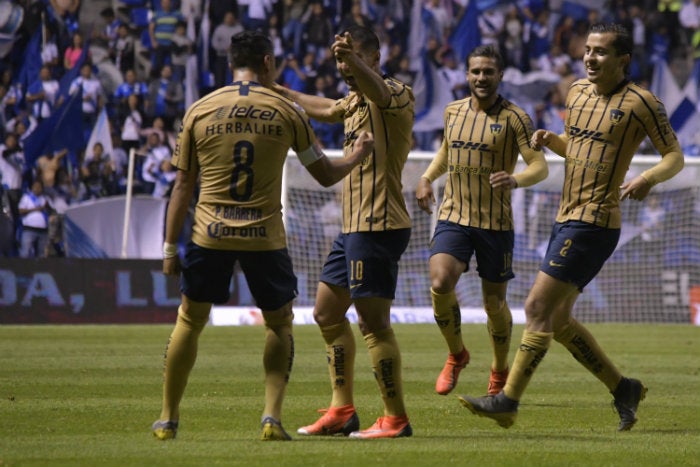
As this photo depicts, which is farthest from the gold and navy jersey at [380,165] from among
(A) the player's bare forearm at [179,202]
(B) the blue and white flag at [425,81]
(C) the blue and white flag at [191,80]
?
(B) the blue and white flag at [425,81]

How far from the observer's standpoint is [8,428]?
305 inches

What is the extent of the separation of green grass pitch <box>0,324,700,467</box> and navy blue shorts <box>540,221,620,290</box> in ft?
3.26

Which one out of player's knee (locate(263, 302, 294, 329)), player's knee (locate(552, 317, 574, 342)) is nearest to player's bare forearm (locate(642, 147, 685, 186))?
player's knee (locate(552, 317, 574, 342))

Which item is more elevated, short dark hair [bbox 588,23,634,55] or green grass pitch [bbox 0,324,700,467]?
short dark hair [bbox 588,23,634,55]

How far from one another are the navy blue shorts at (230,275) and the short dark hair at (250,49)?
1032mm

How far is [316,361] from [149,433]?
569 cm

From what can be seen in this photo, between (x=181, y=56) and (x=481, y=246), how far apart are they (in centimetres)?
1531

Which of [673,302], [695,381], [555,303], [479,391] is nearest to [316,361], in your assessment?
[479,391]

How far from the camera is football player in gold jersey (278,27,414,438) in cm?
747

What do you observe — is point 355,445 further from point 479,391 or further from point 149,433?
point 479,391

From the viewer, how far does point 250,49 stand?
697cm

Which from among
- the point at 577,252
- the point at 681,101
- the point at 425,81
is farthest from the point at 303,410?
the point at 681,101

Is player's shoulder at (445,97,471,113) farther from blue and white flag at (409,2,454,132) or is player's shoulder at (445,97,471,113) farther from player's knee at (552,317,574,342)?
blue and white flag at (409,2,454,132)

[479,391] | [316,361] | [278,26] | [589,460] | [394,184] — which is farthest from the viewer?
[278,26]
